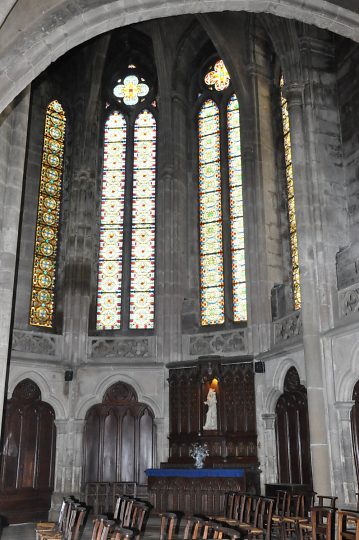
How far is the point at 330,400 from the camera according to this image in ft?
38.2

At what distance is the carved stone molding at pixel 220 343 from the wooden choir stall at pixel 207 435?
0.52 meters

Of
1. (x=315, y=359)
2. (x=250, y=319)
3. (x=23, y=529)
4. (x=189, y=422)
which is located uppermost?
(x=250, y=319)

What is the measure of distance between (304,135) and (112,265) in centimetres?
646

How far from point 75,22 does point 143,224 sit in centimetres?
890

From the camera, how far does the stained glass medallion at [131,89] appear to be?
18.7 metres

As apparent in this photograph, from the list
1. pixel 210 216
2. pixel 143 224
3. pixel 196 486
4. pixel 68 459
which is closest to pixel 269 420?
pixel 196 486

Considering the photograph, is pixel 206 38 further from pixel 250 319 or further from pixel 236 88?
pixel 250 319

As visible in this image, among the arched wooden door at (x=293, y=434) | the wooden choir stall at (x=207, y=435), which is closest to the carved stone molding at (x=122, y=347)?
the wooden choir stall at (x=207, y=435)

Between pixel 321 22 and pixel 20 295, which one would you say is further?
pixel 20 295

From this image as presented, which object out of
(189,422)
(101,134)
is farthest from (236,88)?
(189,422)

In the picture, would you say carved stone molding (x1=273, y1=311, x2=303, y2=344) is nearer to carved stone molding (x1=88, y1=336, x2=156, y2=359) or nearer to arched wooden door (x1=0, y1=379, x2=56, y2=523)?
carved stone molding (x1=88, y1=336, x2=156, y2=359)

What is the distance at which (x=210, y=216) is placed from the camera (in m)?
17.0

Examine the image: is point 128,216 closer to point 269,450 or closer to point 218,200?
point 218,200

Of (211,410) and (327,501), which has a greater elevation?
(211,410)
